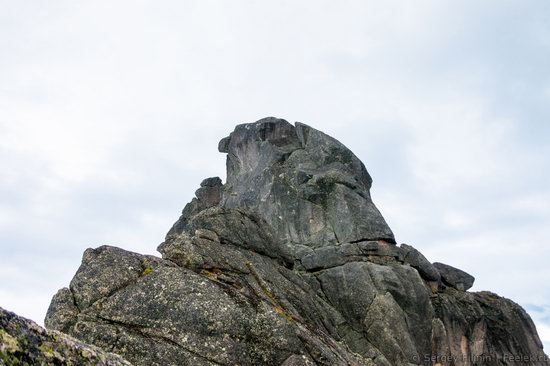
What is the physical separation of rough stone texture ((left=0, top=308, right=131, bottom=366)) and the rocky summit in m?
17.2

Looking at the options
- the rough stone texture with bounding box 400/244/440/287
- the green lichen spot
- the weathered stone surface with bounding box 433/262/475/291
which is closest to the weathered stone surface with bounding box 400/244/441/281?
the rough stone texture with bounding box 400/244/440/287

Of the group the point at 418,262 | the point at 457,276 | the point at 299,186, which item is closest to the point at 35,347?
the point at 418,262

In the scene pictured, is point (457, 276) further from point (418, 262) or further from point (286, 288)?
point (286, 288)

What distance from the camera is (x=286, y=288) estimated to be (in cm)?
3522

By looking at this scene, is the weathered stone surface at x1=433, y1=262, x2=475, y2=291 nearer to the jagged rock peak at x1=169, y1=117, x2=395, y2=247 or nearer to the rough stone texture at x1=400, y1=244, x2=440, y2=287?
the rough stone texture at x1=400, y1=244, x2=440, y2=287

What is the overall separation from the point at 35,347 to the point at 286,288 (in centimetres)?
2867

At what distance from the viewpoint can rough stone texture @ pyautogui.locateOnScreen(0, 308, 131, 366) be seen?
6770 mm

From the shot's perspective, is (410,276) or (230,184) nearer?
(410,276)

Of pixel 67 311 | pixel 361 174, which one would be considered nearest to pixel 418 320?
pixel 361 174

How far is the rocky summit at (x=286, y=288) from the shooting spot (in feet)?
84.4

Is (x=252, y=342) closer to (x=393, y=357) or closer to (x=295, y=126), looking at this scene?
(x=393, y=357)

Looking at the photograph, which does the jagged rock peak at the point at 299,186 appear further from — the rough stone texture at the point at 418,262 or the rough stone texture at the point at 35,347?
the rough stone texture at the point at 35,347

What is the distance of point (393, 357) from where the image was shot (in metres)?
47.7

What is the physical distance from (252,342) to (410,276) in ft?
122
